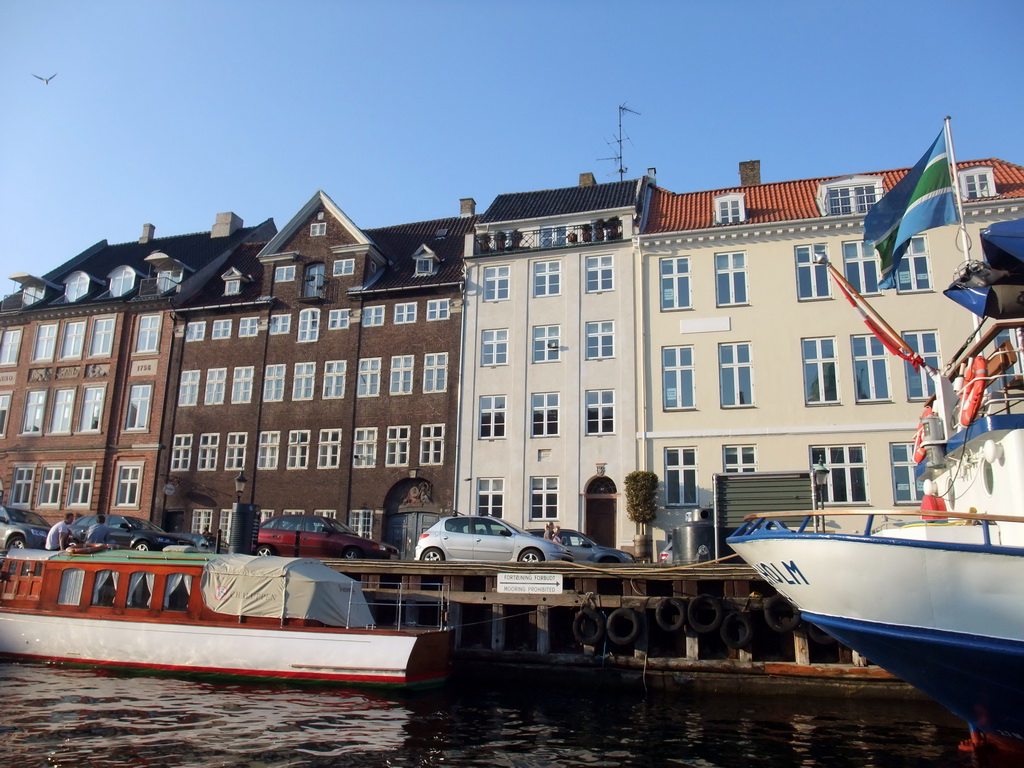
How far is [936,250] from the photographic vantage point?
27.6m

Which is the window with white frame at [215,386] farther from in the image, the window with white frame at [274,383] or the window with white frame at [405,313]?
the window with white frame at [405,313]

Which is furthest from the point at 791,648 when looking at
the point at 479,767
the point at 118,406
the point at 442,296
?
the point at 118,406

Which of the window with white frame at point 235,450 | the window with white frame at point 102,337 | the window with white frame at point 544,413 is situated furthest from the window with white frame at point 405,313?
the window with white frame at point 102,337

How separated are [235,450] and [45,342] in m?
13.4

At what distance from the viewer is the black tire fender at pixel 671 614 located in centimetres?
1761

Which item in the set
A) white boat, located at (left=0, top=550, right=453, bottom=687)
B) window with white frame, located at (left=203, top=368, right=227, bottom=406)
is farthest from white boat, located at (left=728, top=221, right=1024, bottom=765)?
window with white frame, located at (left=203, top=368, right=227, bottom=406)

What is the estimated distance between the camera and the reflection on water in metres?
11.7

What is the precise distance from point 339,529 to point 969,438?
17.7 meters

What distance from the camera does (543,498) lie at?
2933 cm

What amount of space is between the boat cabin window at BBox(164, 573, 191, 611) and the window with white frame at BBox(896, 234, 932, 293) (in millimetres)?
23426

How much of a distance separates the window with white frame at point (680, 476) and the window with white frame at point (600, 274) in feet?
22.3

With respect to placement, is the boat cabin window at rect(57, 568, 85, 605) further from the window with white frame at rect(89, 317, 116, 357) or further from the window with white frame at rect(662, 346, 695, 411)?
the window with white frame at rect(89, 317, 116, 357)

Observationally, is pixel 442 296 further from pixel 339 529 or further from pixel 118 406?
pixel 118 406

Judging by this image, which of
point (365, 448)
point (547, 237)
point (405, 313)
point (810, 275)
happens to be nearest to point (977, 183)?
point (810, 275)
